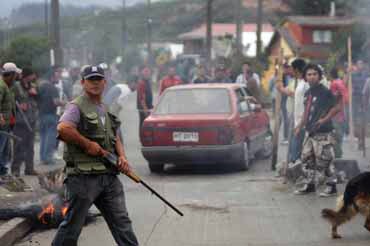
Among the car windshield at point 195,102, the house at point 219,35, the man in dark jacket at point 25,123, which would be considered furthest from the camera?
the house at point 219,35

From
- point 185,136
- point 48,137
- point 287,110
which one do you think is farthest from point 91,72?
point 287,110

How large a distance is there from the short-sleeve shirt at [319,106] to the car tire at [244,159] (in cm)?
248

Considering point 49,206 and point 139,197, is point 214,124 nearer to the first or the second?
point 139,197

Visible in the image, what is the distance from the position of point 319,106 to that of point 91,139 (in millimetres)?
4980

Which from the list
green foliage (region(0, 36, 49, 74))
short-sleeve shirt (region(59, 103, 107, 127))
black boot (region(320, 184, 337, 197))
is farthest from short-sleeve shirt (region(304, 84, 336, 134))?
green foliage (region(0, 36, 49, 74))

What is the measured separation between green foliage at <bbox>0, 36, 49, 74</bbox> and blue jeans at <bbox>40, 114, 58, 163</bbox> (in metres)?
4.27

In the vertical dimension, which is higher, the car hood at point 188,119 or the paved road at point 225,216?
the car hood at point 188,119

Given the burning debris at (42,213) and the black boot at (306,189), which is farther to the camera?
the black boot at (306,189)

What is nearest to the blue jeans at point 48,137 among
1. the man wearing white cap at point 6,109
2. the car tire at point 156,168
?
the car tire at point 156,168

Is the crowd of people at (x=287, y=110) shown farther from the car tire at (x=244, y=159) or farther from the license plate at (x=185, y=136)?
the license plate at (x=185, y=136)

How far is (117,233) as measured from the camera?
257 inches

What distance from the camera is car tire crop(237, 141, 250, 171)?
523 inches

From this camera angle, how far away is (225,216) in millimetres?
9648

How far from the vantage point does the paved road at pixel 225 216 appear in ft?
27.3
